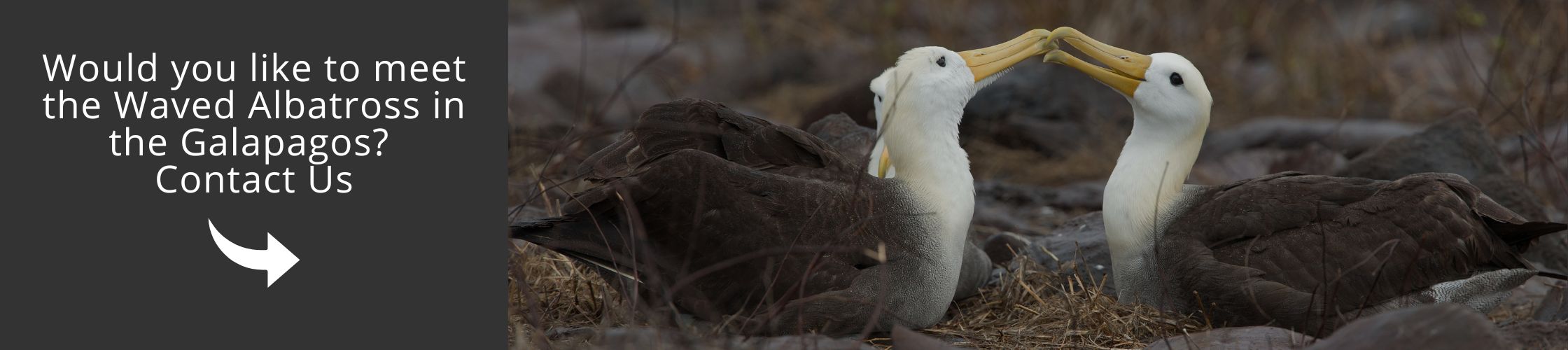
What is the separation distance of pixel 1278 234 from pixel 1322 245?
0.50ft

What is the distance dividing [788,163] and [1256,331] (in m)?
1.67

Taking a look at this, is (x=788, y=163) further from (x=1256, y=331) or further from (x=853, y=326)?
(x=1256, y=331)

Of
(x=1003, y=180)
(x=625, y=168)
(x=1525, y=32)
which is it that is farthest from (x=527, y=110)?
(x=1525, y=32)

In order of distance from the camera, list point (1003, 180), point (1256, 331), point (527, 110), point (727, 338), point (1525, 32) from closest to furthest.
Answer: point (727, 338) < point (1256, 331) < point (1003, 180) < point (527, 110) < point (1525, 32)

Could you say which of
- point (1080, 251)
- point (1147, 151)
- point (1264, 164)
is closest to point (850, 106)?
point (1264, 164)

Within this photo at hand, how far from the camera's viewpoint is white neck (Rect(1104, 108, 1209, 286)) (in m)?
5.49

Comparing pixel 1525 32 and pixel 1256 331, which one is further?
pixel 1525 32

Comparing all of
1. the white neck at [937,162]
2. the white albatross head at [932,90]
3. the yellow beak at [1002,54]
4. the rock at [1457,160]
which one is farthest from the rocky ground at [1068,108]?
the yellow beak at [1002,54]

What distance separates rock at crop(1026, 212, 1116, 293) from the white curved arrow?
117 inches

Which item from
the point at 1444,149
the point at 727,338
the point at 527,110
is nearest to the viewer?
the point at 727,338

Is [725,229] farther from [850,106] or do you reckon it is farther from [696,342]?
[850,106]

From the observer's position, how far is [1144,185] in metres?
5.51

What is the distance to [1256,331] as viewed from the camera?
4797 millimetres

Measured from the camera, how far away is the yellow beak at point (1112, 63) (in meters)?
5.58
